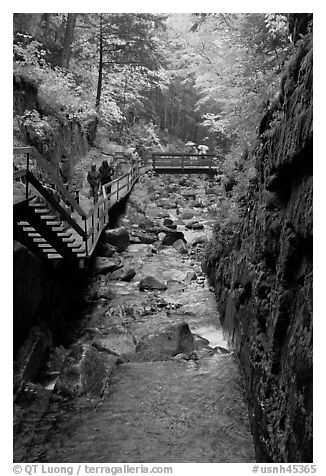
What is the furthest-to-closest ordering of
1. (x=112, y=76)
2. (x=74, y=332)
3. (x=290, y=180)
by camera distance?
1. (x=112, y=76)
2. (x=74, y=332)
3. (x=290, y=180)

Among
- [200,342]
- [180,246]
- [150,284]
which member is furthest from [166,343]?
[180,246]

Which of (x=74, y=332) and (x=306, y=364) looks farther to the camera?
(x=74, y=332)

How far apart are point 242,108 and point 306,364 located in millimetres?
5512

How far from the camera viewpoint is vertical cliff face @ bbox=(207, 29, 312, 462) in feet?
8.42

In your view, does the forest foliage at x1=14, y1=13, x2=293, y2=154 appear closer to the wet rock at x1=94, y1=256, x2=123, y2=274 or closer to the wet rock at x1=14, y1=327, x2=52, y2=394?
the wet rock at x1=94, y1=256, x2=123, y2=274

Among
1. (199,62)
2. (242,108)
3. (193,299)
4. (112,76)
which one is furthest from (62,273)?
(112,76)

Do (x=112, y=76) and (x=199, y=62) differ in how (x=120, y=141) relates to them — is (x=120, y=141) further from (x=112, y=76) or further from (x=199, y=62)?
(x=199, y=62)

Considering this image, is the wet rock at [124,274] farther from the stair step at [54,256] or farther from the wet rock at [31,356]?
the wet rock at [31,356]

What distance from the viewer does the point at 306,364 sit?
94.7 inches

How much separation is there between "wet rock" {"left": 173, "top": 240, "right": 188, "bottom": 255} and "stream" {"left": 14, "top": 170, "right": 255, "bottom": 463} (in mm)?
3011

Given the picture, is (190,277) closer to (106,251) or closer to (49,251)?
(106,251)

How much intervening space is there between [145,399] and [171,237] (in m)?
7.89

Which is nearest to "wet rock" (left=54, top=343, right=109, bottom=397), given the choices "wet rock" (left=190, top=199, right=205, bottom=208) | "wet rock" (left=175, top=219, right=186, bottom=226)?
"wet rock" (left=175, top=219, right=186, bottom=226)

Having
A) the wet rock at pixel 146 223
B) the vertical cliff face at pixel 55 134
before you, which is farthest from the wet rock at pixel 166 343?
the wet rock at pixel 146 223
